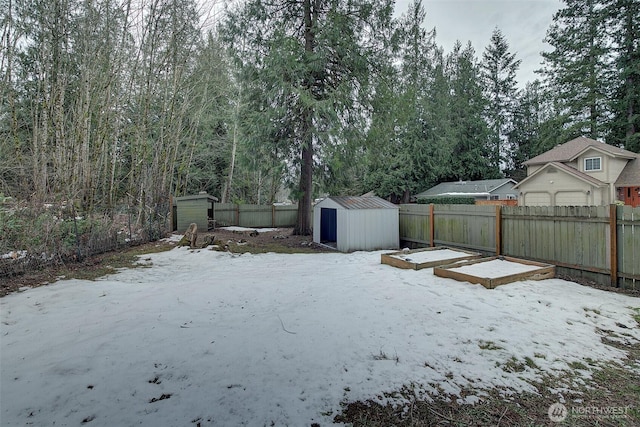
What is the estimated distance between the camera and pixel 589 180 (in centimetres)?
1453

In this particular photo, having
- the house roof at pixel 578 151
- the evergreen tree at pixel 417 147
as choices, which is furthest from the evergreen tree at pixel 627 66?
the evergreen tree at pixel 417 147

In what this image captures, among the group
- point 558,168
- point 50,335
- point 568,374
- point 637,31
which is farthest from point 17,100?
point 637,31

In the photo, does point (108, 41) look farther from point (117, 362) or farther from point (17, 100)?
point (117, 362)

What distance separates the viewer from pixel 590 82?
19.8 meters

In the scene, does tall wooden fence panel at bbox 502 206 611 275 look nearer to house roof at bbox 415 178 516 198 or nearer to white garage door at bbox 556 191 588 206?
white garage door at bbox 556 191 588 206

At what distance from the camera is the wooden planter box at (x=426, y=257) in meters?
5.72

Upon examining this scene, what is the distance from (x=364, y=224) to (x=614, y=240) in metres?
4.80

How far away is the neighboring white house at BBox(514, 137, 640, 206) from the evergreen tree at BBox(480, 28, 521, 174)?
1268 cm

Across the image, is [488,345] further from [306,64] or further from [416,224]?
[306,64]

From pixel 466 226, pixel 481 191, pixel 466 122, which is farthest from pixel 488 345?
pixel 466 122

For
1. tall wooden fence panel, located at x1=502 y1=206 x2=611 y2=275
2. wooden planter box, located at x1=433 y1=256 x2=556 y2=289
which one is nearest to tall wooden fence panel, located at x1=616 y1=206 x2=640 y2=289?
tall wooden fence panel, located at x1=502 y1=206 x2=611 y2=275

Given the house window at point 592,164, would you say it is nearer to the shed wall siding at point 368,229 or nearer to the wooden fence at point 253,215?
the shed wall siding at point 368,229

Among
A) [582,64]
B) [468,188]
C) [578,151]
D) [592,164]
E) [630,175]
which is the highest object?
[582,64]

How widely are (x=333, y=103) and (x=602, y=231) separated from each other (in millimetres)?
6715
